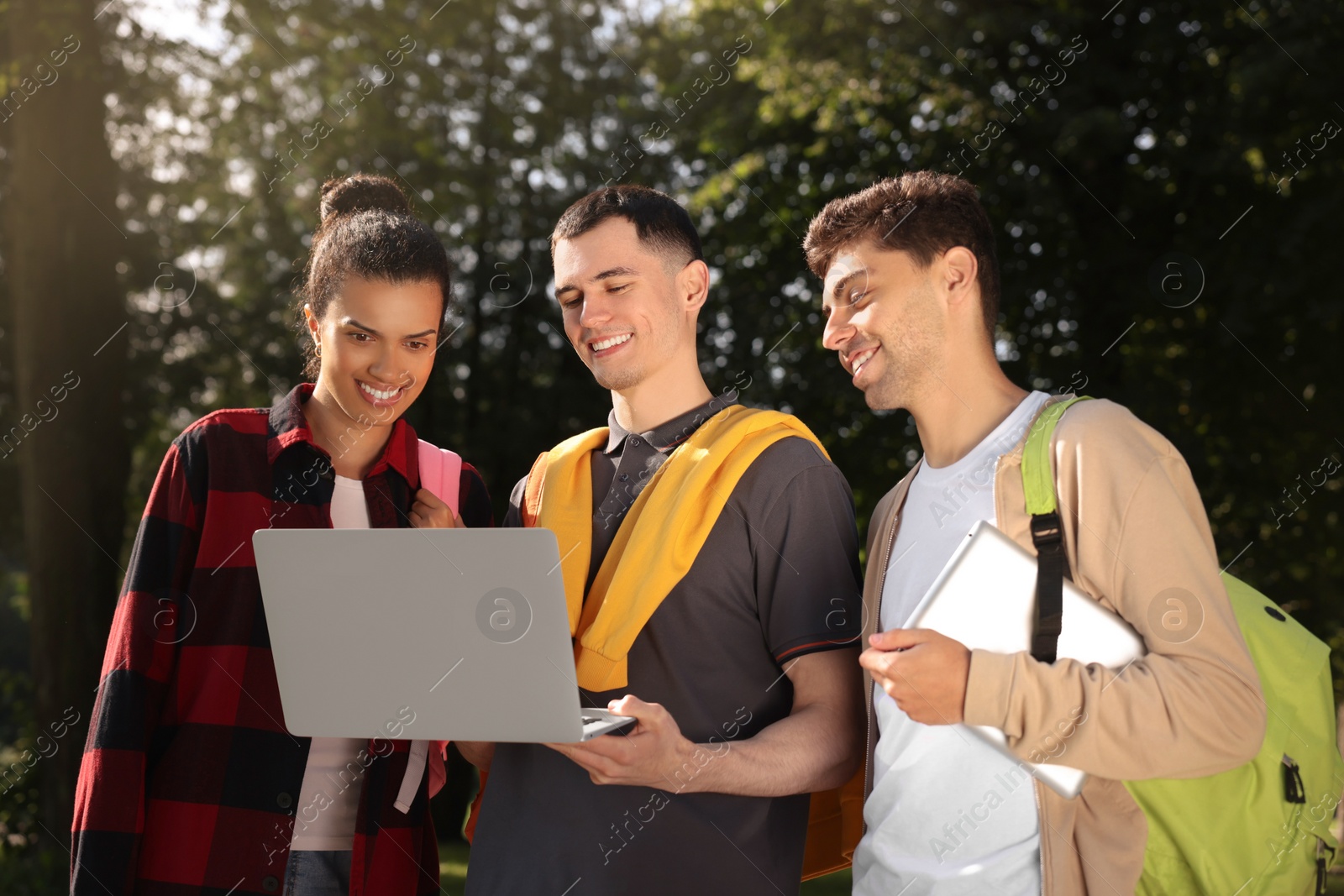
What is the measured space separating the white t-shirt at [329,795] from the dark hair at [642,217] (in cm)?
94

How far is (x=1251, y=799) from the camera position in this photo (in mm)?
1999

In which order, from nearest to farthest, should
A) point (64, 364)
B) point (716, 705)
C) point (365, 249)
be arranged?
point (716, 705) < point (365, 249) < point (64, 364)

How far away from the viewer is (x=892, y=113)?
29.6 ft

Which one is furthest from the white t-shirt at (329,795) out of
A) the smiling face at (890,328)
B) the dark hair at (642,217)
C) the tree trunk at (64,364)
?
the tree trunk at (64,364)

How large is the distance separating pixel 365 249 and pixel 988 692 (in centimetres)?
192

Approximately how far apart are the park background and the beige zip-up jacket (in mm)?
6255

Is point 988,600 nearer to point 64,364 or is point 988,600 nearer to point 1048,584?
point 1048,584

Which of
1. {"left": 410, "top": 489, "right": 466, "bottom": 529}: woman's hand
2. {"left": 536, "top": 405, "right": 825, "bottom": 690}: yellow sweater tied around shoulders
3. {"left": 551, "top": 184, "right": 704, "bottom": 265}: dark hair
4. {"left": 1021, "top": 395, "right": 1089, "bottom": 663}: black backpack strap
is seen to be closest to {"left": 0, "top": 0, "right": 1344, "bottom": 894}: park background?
{"left": 410, "top": 489, "right": 466, "bottom": 529}: woman's hand

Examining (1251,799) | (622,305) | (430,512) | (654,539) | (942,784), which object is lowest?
(1251,799)

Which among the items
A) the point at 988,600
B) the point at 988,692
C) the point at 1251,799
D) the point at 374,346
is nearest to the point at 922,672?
the point at 988,692

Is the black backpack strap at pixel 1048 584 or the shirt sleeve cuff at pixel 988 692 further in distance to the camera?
the black backpack strap at pixel 1048 584

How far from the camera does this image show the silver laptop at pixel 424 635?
6.08ft

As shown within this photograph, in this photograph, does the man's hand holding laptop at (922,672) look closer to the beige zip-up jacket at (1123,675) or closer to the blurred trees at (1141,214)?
the beige zip-up jacket at (1123,675)

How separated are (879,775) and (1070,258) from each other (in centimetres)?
720
